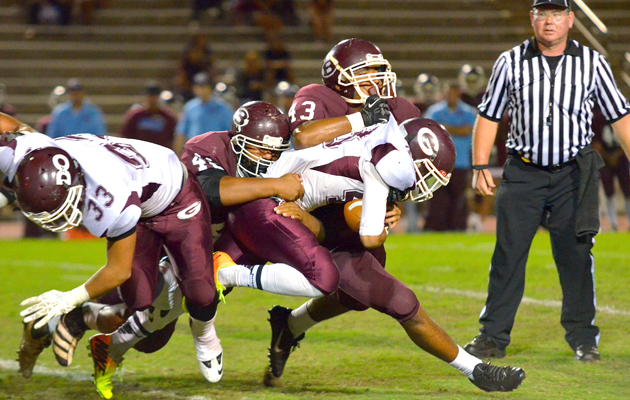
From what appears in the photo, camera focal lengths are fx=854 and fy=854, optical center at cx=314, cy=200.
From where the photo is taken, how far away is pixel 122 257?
10.9 feet

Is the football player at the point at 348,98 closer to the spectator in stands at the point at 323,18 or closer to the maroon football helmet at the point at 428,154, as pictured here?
the maroon football helmet at the point at 428,154

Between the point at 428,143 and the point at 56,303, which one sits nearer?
the point at 56,303

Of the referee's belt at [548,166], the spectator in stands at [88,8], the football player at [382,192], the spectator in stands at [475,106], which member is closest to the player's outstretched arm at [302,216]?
the football player at [382,192]

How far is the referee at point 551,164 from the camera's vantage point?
4.27 m

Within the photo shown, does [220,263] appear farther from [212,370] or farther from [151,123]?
[151,123]

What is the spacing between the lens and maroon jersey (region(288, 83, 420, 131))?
154 inches

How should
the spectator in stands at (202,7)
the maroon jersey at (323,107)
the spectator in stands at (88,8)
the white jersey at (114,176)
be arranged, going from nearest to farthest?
the white jersey at (114,176)
the maroon jersey at (323,107)
the spectator in stands at (88,8)
the spectator in stands at (202,7)

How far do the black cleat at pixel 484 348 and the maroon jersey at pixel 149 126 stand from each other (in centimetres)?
647

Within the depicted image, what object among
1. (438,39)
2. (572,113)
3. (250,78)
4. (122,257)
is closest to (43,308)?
(122,257)

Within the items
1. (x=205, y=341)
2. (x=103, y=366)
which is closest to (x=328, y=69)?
(x=205, y=341)

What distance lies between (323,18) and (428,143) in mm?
11255

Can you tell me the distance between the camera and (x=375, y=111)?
3787mm

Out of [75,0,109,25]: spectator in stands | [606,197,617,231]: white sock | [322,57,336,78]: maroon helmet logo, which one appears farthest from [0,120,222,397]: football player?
[75,0,109,25]: spectator in stands

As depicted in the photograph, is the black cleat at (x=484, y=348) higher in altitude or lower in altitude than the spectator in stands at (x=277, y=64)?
higher
